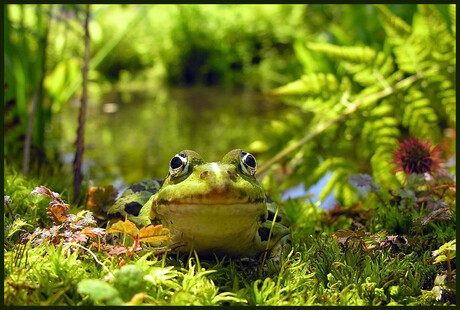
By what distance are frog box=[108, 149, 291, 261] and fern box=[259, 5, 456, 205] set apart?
118 centimetres

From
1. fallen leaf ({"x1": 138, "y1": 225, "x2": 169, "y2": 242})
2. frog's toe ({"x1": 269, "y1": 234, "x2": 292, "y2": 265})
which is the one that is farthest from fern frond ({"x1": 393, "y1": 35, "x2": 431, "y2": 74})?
fallen leaf ({"x1": 138, "y1": 225, "x2": 169, "y2": 242})

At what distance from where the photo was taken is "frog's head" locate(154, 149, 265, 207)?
1073mm

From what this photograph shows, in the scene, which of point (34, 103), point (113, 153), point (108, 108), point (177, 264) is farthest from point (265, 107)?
point (177, 264)

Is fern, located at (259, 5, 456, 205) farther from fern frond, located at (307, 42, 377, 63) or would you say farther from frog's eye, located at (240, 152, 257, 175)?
frog's eye, located at (240, 152, 257, 175)

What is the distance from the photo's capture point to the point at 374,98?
2.52 metres

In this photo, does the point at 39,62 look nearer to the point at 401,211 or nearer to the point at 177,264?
the point at 177,264

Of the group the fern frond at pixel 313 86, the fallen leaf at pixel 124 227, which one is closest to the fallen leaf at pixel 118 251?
the fallen leaf at pixel 124 227

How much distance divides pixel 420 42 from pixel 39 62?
7.24ft

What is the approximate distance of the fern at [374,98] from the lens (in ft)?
8.10

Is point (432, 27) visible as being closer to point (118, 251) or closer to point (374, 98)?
point (374, 98)

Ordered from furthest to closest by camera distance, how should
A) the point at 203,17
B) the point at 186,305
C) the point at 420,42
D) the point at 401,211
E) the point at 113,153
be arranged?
1. the point at 203,17
2. the point at 113,153
3. the point at 420,42
4. the point at 401,211
5. the point at 186,305

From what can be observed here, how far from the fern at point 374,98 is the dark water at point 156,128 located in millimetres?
383

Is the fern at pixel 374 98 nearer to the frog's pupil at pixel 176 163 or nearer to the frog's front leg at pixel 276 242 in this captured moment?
the frog's front leg at pixel 276 242

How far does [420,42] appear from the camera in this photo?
2.53 meters
